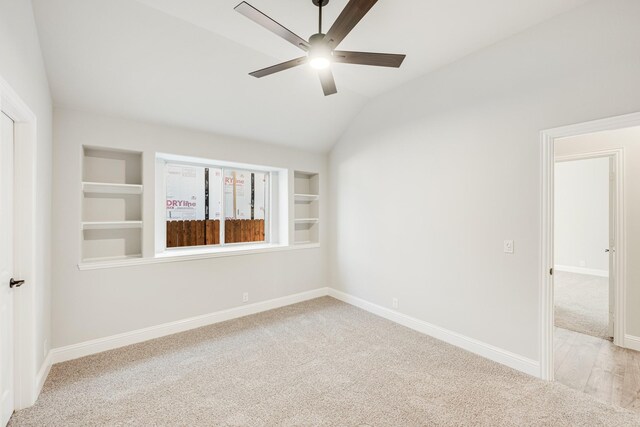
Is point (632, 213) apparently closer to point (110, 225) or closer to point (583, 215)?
point (583, 215)

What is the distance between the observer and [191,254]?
3.53 meters

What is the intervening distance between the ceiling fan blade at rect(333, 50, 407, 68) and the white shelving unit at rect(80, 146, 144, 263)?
8.40 feet

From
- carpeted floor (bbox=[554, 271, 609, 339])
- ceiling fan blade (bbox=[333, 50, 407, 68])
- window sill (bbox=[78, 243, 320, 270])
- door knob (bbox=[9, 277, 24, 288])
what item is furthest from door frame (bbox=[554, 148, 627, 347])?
door knob (bbox=[9, 277, 24, 288])

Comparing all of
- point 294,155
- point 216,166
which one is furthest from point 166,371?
point 294,155

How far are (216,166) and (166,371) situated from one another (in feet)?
8.63

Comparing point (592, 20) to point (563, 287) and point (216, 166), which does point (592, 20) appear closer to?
point (216, 166)

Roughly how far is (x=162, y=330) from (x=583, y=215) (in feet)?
27.2

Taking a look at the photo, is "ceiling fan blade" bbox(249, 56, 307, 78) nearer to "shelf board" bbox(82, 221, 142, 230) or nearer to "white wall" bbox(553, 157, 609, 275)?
"shelf board" bbox(82, 221, 142, 230)

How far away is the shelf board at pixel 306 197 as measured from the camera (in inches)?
185

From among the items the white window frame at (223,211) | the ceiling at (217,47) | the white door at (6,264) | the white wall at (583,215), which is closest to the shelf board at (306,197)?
the white window frame at (223,211)

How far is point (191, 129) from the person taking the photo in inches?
136

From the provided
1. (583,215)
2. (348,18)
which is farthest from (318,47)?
(583,215)

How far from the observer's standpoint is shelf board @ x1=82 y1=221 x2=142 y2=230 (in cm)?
291

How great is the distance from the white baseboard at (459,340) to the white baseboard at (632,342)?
1375mm
